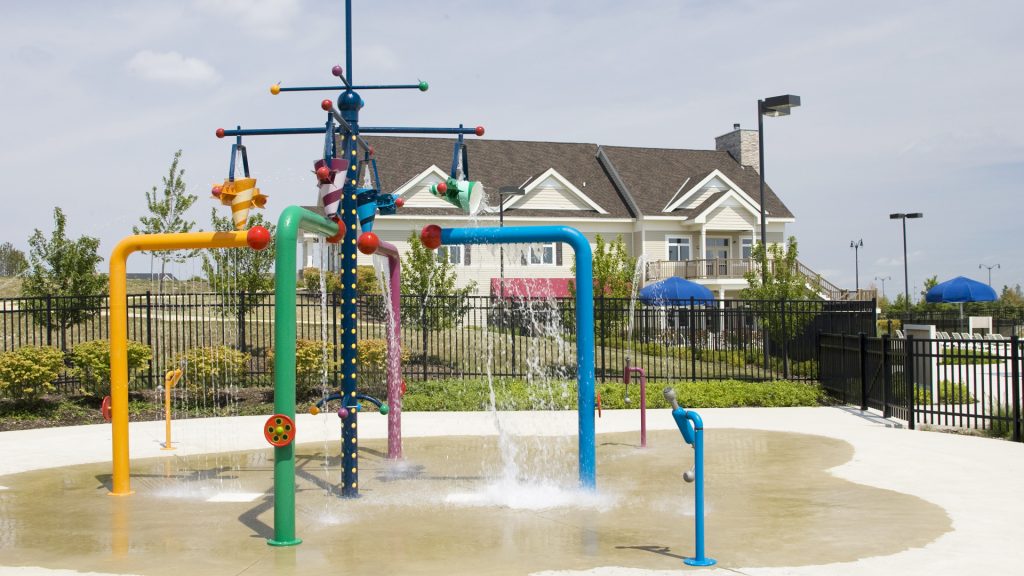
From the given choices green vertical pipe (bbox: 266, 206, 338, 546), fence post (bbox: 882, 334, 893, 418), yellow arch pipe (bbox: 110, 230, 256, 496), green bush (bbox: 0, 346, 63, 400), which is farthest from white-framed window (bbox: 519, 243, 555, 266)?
green vertical pipe (bbox: 266, 206, 338, 546)

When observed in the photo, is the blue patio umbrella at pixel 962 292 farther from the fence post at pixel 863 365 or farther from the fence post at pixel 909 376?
the fence post at pixel 909 376

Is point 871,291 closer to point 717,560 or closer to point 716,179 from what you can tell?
point 716,179

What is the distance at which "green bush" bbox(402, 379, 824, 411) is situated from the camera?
55.5ft

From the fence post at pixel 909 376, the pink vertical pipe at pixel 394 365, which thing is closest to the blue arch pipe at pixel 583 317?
the pink vertical pipe at pixel 394 365

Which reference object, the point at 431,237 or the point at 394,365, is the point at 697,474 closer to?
the point at 431,237

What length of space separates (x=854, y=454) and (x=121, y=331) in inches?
348

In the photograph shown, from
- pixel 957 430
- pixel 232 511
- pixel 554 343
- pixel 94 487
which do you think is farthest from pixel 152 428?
pixel 554 343

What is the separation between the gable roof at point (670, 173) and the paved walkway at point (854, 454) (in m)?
26.1

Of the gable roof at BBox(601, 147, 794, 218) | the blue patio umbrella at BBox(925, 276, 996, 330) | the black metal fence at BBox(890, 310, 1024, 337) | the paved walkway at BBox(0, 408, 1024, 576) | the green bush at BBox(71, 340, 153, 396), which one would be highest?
the gable roof at BBox(601, 147, 794, 218)

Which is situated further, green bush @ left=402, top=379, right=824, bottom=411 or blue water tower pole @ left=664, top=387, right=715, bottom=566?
green bush @ left=402, top=379, right=824, bottom=411

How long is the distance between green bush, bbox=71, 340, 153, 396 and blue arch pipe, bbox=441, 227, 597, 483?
9156 millimetres

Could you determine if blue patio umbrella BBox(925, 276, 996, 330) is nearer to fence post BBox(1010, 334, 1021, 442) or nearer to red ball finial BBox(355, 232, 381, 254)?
fence post BBox(1010, 334, 1021, 442)

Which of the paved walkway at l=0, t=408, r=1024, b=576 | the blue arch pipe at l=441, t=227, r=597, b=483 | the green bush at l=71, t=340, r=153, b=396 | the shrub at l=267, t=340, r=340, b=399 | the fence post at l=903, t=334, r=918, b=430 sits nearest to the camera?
the paved walkway at l=0, t=408, r=1024, b=576

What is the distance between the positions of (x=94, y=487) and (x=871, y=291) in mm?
34080
